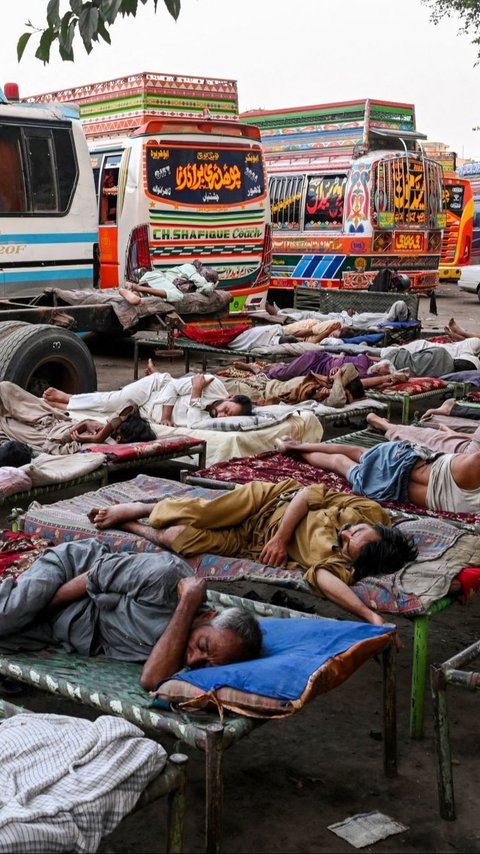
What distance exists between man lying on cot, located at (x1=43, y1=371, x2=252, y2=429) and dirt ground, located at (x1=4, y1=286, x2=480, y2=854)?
10.7 feet

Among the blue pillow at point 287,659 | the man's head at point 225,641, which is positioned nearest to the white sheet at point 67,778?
the blue pillow at point 287,659

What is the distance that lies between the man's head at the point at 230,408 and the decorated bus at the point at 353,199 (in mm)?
8611

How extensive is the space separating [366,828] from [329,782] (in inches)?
11.8

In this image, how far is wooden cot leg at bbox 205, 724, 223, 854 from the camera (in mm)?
2891

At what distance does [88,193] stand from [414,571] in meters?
6.61

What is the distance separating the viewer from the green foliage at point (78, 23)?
11.4ft

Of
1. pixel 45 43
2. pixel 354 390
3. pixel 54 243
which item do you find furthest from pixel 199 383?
pixel 45 43

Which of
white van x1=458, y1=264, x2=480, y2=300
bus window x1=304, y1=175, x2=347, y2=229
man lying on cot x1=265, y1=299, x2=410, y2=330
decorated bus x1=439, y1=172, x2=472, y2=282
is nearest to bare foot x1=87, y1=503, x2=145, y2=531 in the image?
man lying on cot x1=265, y1=299, x2=410, y2=330

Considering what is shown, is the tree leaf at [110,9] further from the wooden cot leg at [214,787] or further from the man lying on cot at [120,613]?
the wooden cot leg at [214,787]

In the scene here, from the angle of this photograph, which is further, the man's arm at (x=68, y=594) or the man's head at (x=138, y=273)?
the man's head at (x=138, y=273)

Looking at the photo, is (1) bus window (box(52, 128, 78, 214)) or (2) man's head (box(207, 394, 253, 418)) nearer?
(2) man's head (box(207, 394, 253, 418))

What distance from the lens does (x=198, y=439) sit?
22.4ft

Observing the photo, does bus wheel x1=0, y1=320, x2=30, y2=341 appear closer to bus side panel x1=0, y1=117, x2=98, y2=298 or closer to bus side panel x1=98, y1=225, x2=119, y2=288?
bus side panel x1=0, y1=117, x2=98, y2=298

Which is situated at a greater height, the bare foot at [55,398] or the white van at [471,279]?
the white van at [471,279]
